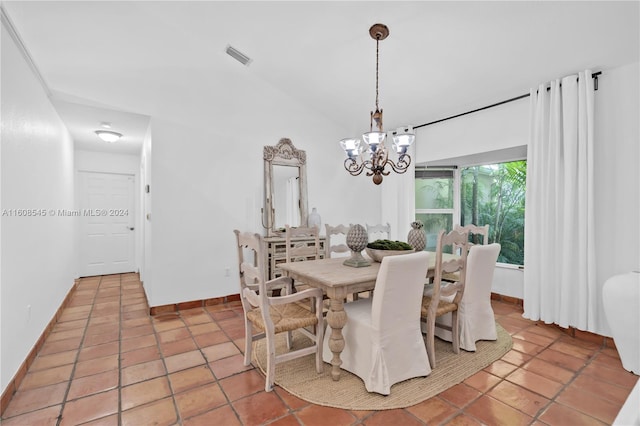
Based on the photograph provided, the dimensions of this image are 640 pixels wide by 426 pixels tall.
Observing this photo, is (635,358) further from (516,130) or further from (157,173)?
(157,173)

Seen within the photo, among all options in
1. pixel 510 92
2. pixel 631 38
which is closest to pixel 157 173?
pixel 510 92

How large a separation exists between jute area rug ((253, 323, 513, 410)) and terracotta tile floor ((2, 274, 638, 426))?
0.06 m

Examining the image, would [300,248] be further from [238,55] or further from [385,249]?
[238,55]

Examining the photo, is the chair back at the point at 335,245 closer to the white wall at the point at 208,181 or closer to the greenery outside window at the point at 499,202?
the white wall at the point at 208,181

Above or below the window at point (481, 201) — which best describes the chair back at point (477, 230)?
below

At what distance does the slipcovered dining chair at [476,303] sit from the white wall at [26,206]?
122 inches

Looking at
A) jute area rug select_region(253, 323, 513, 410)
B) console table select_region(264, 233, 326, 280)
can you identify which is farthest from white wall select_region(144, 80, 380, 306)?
jute area rug select_region(253, 323, 513, 410)

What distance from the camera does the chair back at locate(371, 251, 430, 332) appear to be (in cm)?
187

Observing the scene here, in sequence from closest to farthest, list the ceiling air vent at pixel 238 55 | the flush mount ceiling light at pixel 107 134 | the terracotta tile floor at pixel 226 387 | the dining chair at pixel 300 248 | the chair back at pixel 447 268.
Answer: the terracotta tile floor at pixel 226 387
the chair back at pixel 447 268
the dining chair at pixel 300 248
the ceiling air vent at pixel 238 55
the flush mount ceiling light at pixel 107 134

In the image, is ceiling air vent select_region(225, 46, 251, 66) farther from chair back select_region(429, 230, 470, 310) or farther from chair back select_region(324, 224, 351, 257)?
chair back select_region(429, 230, 470, 310)

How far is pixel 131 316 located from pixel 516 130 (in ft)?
15.4

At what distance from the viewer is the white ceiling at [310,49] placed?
2.39 m

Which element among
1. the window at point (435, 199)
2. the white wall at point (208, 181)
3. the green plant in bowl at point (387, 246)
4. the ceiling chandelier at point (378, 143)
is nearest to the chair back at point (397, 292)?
the green plant in bowl at point (387, 246)

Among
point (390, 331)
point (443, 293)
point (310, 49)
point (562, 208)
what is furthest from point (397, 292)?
point (310, 49)
